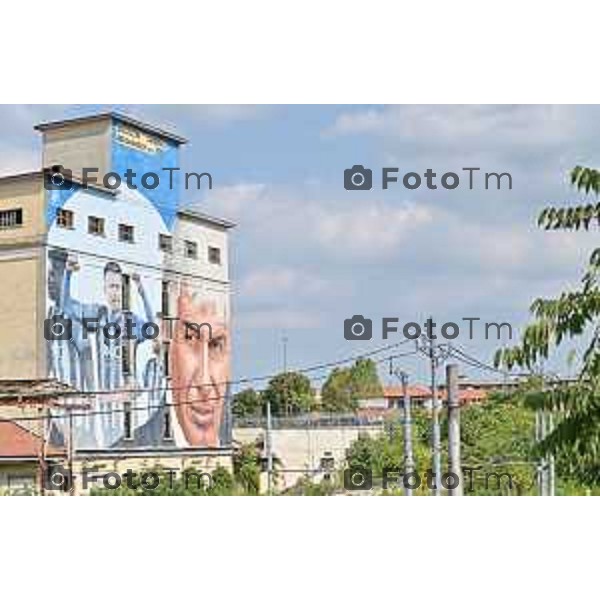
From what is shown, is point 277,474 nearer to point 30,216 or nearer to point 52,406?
point 52,406

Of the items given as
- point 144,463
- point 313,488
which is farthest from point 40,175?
point 313,488

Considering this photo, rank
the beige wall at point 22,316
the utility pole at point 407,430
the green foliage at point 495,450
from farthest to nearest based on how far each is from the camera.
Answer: the beige wall at point 22,316
the utility pole at point 407,430
the green foliage at point 495,450

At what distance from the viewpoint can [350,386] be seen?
22.4ft

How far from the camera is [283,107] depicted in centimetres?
616

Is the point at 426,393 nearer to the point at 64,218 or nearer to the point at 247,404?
the point at 247,404

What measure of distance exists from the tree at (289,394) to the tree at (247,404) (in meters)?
0.05

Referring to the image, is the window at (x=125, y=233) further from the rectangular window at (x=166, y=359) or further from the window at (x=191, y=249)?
the rectangular window at (x=166, y=359)

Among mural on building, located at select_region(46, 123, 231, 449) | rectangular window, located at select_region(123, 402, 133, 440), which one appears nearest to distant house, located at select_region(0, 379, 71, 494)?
mural on building, located at select_region(46, 123, 231, 449)

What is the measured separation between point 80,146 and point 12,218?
667mm

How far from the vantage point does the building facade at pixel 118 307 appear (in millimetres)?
6816

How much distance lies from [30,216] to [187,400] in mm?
1410

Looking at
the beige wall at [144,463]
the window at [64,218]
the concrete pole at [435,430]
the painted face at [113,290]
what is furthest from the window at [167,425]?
the concrete pole at [435,430]

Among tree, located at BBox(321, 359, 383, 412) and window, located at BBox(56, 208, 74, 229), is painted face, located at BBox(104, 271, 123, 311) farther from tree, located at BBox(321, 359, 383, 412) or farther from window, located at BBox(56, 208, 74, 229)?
tree, located at BBox(321, 359, 383, 412)
